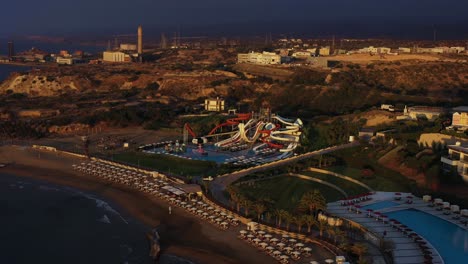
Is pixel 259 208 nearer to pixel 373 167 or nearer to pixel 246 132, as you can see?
pixel 373 167

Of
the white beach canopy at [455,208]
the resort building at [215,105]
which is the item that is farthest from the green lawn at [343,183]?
the resort building at [215,105]

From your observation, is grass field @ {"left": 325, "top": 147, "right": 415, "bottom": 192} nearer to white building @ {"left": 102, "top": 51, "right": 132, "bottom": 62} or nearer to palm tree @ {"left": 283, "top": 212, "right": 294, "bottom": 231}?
palm tree @ {"left": 283, "top": 212, "right": 294, "bottom": 231}

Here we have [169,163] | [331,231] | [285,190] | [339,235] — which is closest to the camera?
[339,235]

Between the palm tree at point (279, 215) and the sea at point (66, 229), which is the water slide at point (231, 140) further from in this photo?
the palm tree at point (279, 215)

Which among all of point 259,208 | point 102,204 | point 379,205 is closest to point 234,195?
point 259,208

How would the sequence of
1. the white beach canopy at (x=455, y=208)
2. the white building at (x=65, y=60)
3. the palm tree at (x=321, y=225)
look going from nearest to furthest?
the palm tree at (x=321, y=225), the white beach canopy at (x=455, y=208), the white building at (x=65, y=60)

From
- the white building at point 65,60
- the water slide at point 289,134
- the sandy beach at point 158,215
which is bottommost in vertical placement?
the sandy beach at point 158,215

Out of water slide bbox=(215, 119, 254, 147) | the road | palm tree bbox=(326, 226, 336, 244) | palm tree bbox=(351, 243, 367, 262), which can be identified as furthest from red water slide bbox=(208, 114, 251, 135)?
palm tree bbox=(351, 243, 367, 262)
